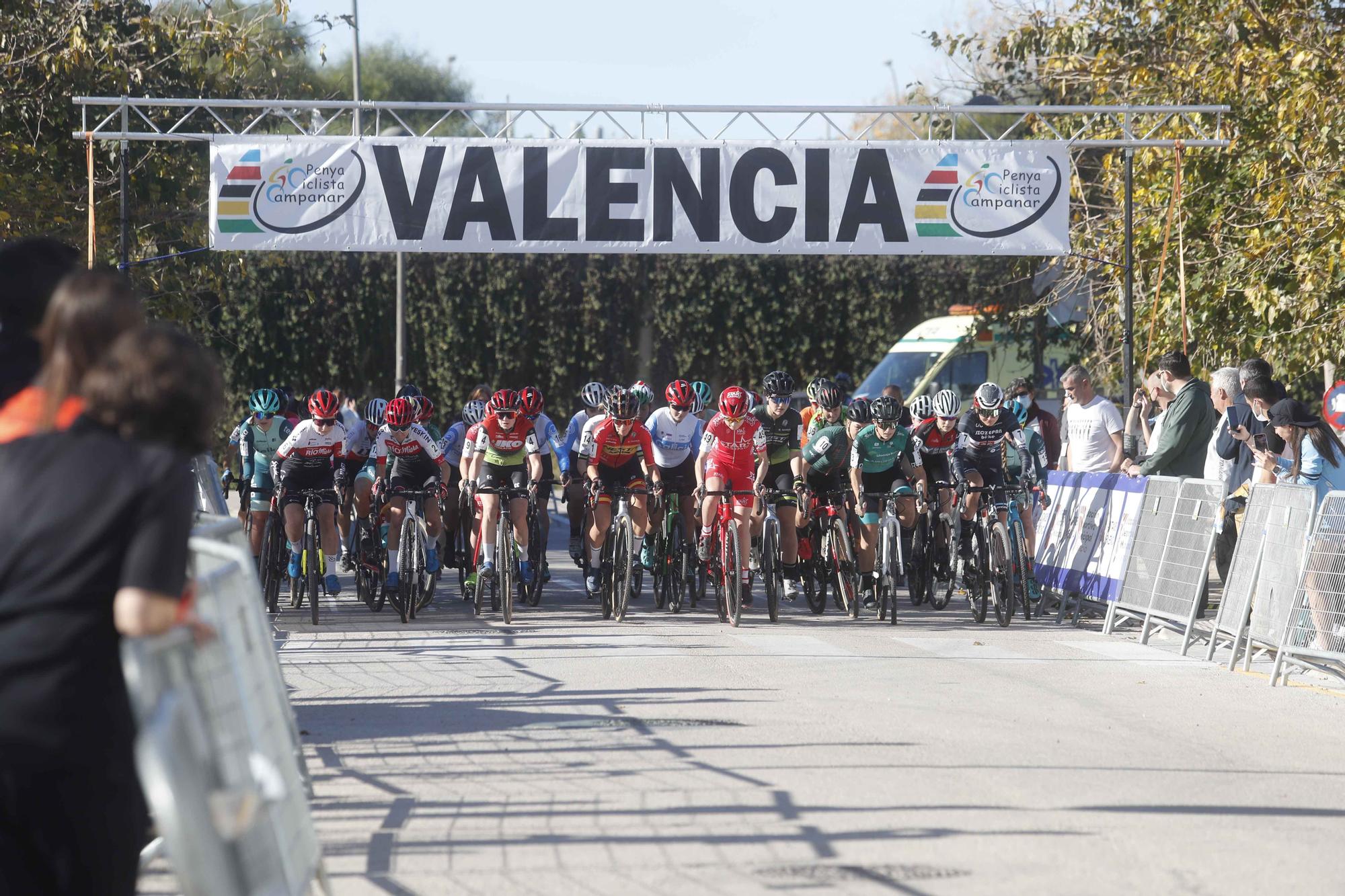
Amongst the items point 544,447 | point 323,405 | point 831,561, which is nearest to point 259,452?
point 323,405

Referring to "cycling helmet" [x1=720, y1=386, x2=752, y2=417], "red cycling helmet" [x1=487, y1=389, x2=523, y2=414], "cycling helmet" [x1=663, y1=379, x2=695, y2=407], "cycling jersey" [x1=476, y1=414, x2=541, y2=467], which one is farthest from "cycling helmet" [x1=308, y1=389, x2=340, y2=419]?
"cycling helmet" [x1=720, y1=386, x2=752, y2=417]

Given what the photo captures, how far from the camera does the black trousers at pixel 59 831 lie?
3283 mm

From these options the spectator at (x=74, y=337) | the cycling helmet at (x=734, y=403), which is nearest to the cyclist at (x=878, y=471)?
the cycling helmet at (x=734, y=403)

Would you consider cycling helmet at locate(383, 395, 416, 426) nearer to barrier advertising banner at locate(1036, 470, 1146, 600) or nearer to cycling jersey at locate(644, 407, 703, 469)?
cycling jersey at locate(644, 407, 703, 469)

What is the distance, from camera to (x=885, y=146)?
1705cm

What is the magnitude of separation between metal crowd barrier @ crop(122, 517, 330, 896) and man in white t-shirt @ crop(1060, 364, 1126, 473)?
11733 mm

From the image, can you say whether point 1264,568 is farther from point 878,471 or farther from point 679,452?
point 679,452

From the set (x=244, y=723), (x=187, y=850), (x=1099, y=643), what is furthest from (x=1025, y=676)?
(x=187, y=850)

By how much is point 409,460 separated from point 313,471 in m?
1.08

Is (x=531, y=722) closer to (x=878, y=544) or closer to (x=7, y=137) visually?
(x=878, y=544)

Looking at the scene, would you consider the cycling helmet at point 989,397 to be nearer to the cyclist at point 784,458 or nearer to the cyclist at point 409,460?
the cyclist at point 784,458

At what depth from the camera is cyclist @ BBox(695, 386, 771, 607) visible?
13984 millimetres

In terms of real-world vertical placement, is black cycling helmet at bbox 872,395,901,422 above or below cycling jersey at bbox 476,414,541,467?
above

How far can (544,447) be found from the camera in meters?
15.9
